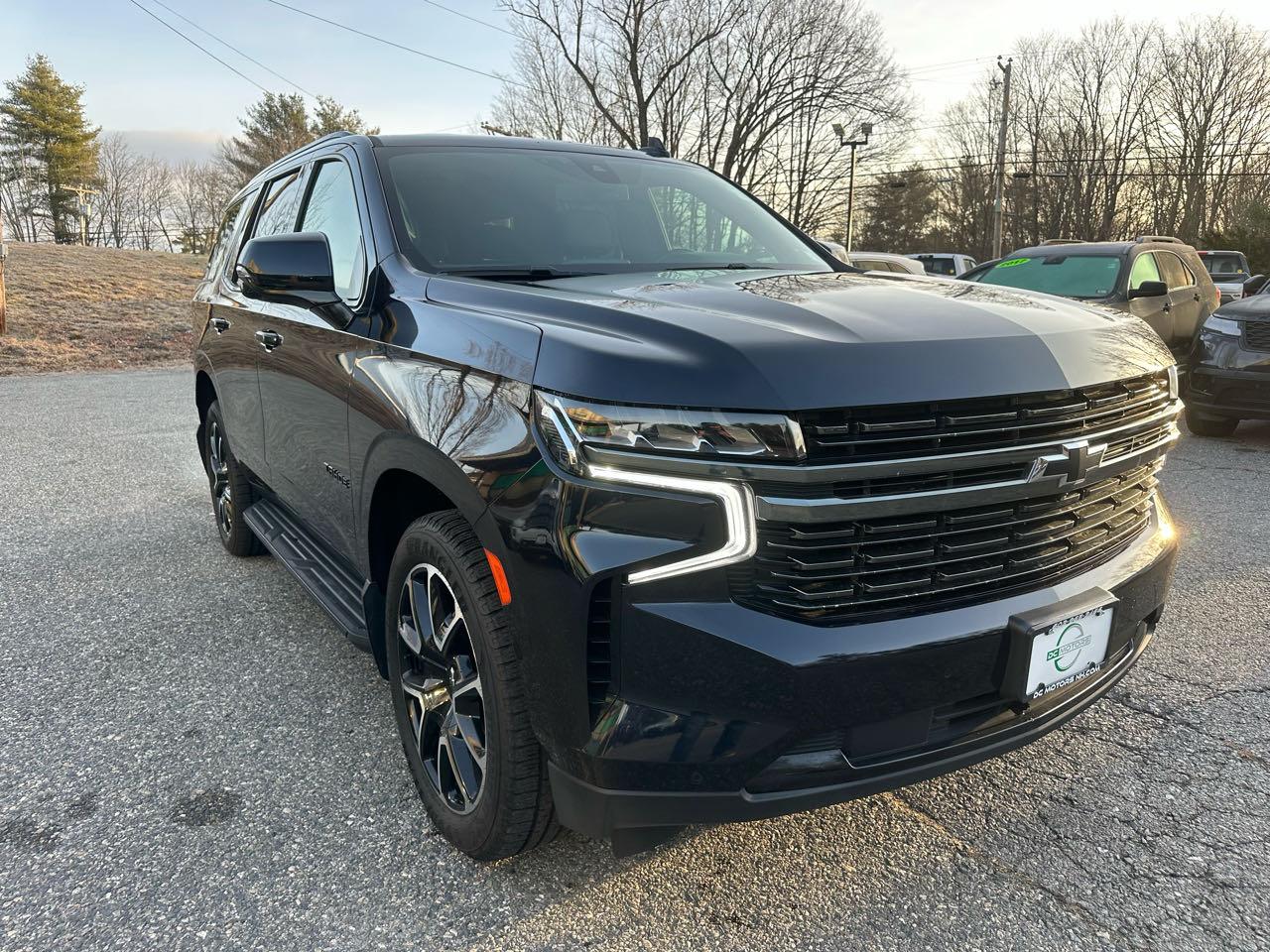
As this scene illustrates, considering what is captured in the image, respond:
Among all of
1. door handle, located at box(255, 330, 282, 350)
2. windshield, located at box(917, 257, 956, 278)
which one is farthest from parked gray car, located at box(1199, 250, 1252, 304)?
door handle, located at box(255, 330, 282, 350)

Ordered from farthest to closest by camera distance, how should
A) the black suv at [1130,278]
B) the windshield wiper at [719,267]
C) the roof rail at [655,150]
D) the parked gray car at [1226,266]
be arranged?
the parked gray car at [1226,266] → the black suv at [1130,278] → the roof rail at [655,150] → the windshield wiper at [719,267]

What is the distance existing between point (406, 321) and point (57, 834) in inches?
63.9

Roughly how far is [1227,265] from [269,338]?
28.9m

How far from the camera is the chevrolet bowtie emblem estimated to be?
1790 millimetres

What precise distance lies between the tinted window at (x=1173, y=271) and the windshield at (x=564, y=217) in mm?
7219

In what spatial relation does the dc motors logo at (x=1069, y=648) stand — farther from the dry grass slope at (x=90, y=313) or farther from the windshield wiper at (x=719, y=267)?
the dry grass slope at (x=90, y=313)

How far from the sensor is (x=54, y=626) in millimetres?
3654

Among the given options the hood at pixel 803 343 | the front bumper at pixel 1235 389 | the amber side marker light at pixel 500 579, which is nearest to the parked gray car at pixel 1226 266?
the front bumper at pixel 1235 389

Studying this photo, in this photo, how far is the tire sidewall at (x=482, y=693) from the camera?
1.85 m

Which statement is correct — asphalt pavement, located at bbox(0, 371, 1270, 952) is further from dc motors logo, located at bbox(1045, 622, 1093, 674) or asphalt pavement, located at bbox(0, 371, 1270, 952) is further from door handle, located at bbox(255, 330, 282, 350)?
door handle, located at bbox(255, 330, 282, 350)

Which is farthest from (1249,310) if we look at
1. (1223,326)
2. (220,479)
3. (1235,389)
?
(220,479)

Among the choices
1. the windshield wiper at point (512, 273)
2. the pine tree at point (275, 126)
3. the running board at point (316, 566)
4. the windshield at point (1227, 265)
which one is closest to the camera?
the windshield wiper at point (512, 273)

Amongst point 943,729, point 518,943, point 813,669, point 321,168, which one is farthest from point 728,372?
point 321,168

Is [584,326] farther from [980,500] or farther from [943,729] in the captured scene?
[943,729]
